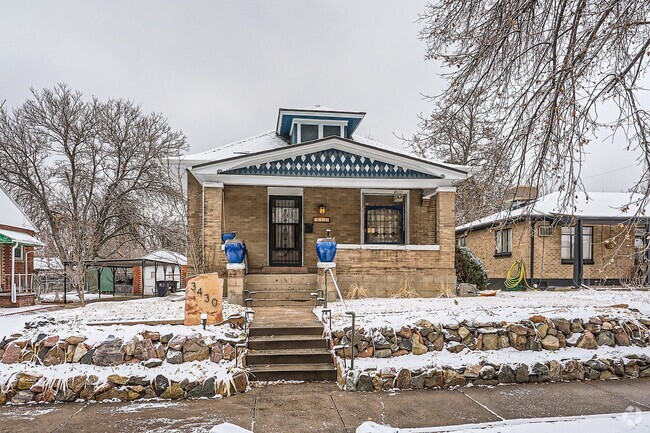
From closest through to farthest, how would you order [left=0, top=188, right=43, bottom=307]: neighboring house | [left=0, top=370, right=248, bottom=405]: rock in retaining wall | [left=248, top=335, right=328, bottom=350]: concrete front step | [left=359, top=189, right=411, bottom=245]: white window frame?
[left=0, top=370, right=248, bottom=405]: rock in retaining wall < [left=248, top=335, right=328, bottom=350]: concrete front step < [left=359, top=189, right=411, bottom=245]: white window frame < [left=0, top=188, right=43, bottom=307]: neighboring house

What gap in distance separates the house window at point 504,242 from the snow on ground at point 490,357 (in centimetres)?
1134

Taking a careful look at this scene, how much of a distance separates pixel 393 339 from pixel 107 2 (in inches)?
298

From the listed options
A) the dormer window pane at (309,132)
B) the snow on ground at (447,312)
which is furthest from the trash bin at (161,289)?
the snow on ground at (447,312)

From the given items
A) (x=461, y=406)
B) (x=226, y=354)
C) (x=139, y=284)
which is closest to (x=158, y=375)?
(x=226, y=354)

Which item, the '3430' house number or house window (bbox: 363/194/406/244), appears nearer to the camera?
the '3430' house number

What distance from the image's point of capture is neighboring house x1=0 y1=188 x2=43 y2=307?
1883 cm

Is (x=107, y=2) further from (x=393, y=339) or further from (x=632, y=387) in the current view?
(x=632, y=387)

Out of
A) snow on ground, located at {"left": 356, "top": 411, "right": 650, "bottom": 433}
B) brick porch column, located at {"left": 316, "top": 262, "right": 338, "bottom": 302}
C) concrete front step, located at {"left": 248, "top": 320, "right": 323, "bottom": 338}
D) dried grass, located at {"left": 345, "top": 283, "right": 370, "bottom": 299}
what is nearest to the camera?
snow on ground, located at {"left": 356, "top": 411, "right": 650, "bottom": 433}

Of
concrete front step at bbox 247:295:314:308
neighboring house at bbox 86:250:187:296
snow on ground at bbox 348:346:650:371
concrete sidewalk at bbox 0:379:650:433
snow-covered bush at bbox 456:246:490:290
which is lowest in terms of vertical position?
neighboring house at bbox 86:250:187:296

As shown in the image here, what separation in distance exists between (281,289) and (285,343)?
3.91 metres

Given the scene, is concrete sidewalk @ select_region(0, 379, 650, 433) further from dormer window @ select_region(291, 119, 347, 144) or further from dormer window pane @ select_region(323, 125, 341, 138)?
dormer window pane @ select_region(323, 125, 341, 138)

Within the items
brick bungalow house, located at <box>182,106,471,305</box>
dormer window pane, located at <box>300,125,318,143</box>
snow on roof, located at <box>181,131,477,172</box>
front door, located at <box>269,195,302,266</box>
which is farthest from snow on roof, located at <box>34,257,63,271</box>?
dormer window pane, located at <box>300,125,318,143</box>

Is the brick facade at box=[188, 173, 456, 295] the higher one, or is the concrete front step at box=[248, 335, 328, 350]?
the brick facade at box=[188, 173, 456, 295]

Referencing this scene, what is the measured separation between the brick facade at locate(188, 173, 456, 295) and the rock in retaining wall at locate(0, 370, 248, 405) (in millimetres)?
4779
